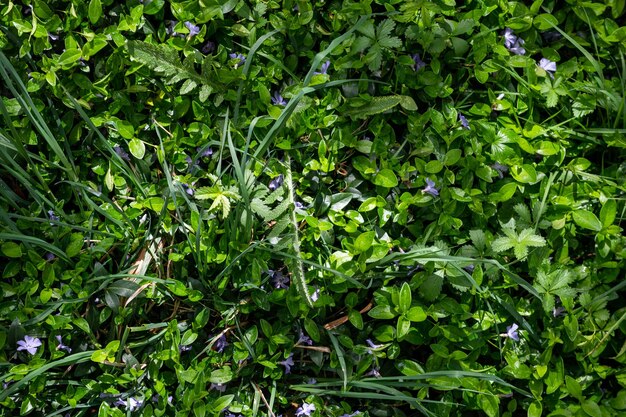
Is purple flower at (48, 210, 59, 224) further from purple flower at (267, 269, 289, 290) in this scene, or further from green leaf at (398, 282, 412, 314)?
green leaf at (398, 282, 412, 314)

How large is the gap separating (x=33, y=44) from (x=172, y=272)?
2.57ft

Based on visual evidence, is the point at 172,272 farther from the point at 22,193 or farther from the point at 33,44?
the point at 33,44

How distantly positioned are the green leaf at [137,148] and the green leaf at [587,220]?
1307 millimetres

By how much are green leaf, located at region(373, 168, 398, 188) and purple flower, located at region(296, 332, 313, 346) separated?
50 cm

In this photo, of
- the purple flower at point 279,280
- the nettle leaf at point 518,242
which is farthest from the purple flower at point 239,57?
the nettle leaf at point 518,242

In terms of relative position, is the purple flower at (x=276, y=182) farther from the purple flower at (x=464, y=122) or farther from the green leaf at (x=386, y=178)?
the purple flower at (x=464, y=122)

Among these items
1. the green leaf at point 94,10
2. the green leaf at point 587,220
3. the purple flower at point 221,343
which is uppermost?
the green leaf at point 94,10

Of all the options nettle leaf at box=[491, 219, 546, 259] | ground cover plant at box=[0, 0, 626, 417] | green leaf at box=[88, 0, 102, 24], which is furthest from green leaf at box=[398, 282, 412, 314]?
green leaf at box=[88, 0, 102, 24]

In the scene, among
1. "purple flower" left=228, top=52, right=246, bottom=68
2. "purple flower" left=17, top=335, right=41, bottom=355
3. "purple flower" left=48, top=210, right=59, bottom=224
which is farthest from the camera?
"purple flower" left=228, top=52, right=246, bottom=68

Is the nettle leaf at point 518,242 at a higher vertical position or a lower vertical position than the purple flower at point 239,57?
lower

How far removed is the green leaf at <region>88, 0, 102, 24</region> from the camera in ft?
6.79

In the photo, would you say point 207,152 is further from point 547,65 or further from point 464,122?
point 547,65

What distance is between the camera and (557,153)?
2.19 meters

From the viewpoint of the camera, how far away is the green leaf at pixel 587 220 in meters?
2.09
